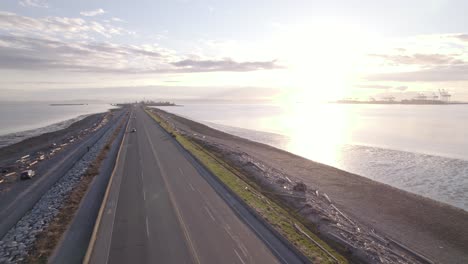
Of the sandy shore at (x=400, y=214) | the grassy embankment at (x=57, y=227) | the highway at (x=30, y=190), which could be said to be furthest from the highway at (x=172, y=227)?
the sandy shore at (x=400, y=214)

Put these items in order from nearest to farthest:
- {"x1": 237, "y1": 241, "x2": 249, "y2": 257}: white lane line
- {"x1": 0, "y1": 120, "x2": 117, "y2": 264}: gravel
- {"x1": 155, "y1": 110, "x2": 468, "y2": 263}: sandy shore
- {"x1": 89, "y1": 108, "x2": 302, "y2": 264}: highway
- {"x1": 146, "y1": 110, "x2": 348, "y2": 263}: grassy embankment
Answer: {"x1": 89, "y1": 108, "x2": 302, "y2": 264}: highway, {"x1": 237, "y1": 241, "x2": 249, "y2": 257}: white lane line, {"x1": 0, "y1": 120, "x2": 117, "y2": 264}: gravel, {"x1": 146, "y1": 110, "x2": 348, "y2": 263}: grassy embankment, {"x1": 155, "y1": 110, "x2": 468, "y2": 263}: sandy shore

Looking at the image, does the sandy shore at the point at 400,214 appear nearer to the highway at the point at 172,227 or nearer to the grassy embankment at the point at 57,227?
the highway at the point at 172,227

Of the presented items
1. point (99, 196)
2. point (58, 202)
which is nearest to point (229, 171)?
point (99, 196)

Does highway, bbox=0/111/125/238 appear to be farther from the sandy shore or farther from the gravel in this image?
the sandy shore

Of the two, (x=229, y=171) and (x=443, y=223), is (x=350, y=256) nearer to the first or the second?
(x=443, y=223)

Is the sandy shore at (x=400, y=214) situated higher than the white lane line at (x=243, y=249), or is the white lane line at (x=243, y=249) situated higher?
the white lane line at (x=243, y=249)

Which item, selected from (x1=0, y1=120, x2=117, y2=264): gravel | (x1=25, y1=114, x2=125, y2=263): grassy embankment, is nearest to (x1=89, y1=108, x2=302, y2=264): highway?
(x1=25, y1=114, x2=125, y2=263): grassy embankment

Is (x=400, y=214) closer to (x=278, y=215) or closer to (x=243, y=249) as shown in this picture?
(x=278, y=215)

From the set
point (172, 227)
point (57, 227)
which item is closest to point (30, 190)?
point (57, 227)
